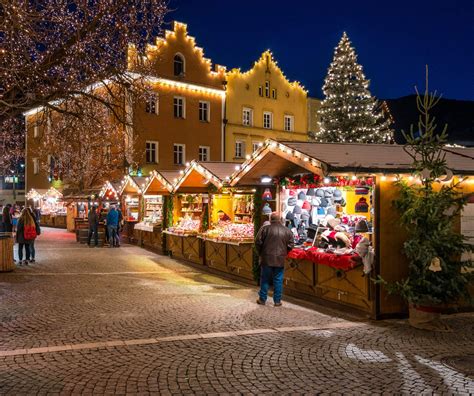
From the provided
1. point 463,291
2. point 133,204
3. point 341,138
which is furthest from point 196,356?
point 341,138

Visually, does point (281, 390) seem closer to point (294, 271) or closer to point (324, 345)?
point (324, 345)

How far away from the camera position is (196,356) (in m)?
6.48

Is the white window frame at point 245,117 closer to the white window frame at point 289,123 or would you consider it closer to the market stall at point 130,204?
the white window frame at point 289,123

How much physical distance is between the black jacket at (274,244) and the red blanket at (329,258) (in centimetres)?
54

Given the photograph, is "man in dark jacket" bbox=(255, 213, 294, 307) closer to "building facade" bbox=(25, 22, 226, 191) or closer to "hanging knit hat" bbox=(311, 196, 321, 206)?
"hanging knit hat" bbox=(311, 196, 321, 206)

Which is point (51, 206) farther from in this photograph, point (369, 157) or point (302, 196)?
point (369, 157)

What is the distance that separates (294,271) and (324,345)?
3.92 m

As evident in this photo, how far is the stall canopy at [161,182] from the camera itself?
1865 cm

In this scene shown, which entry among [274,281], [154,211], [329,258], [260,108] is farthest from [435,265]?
[260,108]

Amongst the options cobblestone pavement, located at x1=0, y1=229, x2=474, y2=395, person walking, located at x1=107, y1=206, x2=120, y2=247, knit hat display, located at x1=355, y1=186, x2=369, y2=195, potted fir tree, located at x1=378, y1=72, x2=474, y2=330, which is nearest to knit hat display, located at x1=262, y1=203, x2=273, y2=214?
cobblestone pavement, located at x1=0, y1=229, x2=474, y2=395

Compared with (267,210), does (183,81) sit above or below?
above

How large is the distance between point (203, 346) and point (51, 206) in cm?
3670

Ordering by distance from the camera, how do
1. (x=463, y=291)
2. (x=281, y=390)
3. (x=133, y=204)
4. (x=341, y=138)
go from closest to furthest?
(x=281, y=390) → (x=463, y=291) → (x=133, y=204) → (x=341, y=138)

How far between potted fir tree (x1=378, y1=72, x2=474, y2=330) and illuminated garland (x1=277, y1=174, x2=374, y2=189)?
972mm
